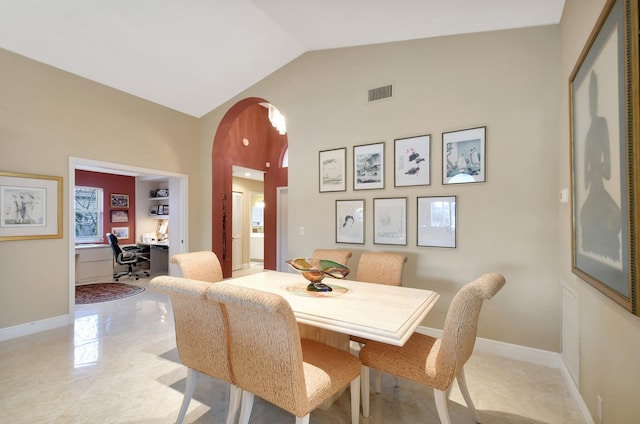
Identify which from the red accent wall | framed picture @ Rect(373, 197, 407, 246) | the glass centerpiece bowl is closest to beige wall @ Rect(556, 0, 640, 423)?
framed picture @ Rect(373, 197, 407, 246)

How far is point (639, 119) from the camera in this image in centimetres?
106

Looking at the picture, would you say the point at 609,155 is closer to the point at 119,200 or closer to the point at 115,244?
the point at 115,244

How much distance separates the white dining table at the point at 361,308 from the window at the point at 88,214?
6342 mm

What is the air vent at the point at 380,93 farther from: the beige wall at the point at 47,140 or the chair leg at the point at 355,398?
the beige wall at the point at 47,140

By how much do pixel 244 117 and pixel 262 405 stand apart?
17.9 feet

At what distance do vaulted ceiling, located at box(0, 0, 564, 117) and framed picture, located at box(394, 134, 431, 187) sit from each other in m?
1.11

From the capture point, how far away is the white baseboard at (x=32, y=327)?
10.0 feet

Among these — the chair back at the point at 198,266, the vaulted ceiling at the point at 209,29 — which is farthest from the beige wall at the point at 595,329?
the chair back at the point at 198,266

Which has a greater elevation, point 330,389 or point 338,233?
point 338,233

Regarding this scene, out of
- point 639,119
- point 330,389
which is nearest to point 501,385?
point 330,389

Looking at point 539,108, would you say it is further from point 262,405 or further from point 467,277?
point 262,405

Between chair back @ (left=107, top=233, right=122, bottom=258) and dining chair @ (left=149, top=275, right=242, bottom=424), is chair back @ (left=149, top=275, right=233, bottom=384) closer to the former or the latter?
dining chair @ (left=149, top=275, right=242, bottom=424)

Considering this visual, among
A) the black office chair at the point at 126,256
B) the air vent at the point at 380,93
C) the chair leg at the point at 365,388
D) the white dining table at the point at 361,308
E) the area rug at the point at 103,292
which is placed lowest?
the area rug at the point at 103,292

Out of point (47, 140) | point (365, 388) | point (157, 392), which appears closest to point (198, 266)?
point (157, 392)
